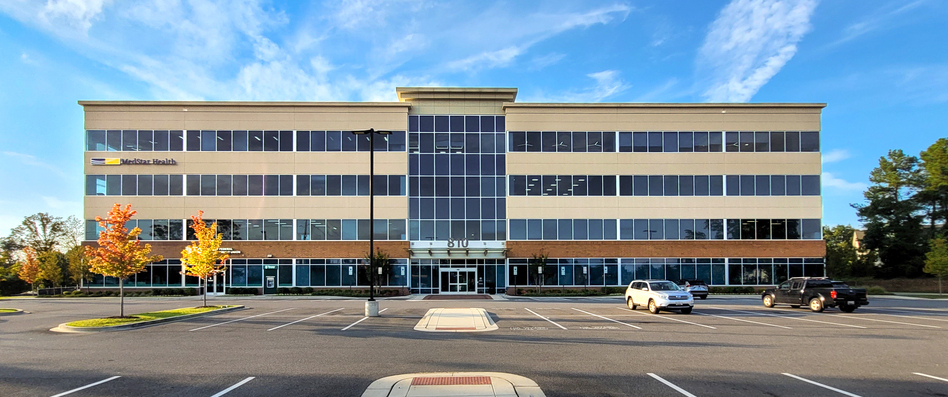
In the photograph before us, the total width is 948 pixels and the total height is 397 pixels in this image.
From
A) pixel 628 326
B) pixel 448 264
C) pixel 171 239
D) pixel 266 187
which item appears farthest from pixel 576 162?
pixel 171 239

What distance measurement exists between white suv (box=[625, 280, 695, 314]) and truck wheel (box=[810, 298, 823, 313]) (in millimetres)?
5235

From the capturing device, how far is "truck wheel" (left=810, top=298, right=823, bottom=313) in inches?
984

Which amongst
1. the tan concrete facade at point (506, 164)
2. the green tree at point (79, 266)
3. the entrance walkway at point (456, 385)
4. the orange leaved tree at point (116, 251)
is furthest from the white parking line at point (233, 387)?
the green tree at point (79, 266)

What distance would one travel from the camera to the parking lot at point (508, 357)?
9.25 metres

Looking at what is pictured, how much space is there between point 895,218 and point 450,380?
2552 inches

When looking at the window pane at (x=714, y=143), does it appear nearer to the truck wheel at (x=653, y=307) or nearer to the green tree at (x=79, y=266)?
the truck wheel at (x=653, y=307)

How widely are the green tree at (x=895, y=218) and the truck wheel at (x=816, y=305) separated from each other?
4008 centimetres

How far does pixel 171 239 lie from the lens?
45.4 meters

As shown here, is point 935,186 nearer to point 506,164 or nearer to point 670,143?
point 670,143

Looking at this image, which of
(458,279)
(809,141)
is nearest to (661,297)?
(458,279)

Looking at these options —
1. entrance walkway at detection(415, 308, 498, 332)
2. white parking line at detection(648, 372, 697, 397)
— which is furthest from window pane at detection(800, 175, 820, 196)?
white parking line at detection(648, 372, 697, 397)

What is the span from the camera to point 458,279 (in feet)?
152

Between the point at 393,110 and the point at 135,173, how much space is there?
20610mm

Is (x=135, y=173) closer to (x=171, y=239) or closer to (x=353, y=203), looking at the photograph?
(x=171, y=239)
